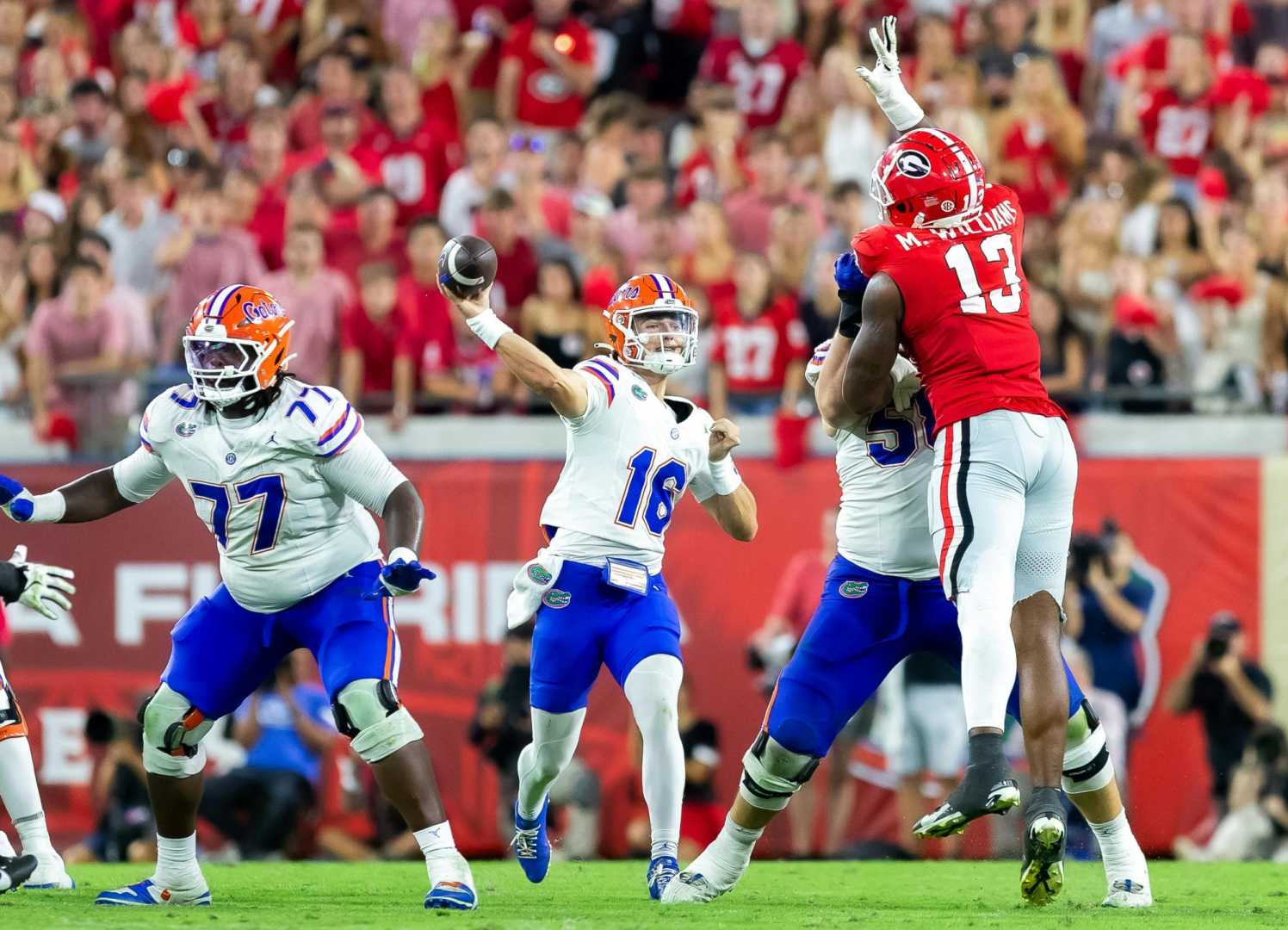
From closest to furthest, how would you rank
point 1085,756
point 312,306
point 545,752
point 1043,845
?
point 1043,845 < point 1085,756 < point 545,752 < point 312,306

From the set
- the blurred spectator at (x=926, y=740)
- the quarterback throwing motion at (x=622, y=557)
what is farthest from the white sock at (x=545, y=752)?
the blurred spectator at (x=926, y=740)

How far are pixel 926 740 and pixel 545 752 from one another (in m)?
4.11

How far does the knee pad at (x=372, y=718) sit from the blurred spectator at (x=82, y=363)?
5.23 meters

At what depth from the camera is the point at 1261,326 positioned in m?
11.5

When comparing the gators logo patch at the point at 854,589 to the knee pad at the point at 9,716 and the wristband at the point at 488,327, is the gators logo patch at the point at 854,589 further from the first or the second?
the knee pad at the point at 9,716

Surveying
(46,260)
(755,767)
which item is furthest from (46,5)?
(755,767)

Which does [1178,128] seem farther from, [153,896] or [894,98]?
[153,896]

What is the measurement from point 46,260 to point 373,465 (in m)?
6.06

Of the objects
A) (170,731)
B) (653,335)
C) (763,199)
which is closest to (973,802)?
A: (653,335)

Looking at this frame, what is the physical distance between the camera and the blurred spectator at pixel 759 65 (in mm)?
13891

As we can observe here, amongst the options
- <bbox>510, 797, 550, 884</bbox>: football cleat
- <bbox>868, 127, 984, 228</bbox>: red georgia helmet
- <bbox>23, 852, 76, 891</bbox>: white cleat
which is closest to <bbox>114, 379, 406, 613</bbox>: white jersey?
<bbox>510, 797, 550, 884</bbox>: football cleat

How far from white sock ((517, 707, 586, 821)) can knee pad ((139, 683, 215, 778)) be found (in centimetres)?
115

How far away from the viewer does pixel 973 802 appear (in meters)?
5.97

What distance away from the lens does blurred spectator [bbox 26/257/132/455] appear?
1150 cm
